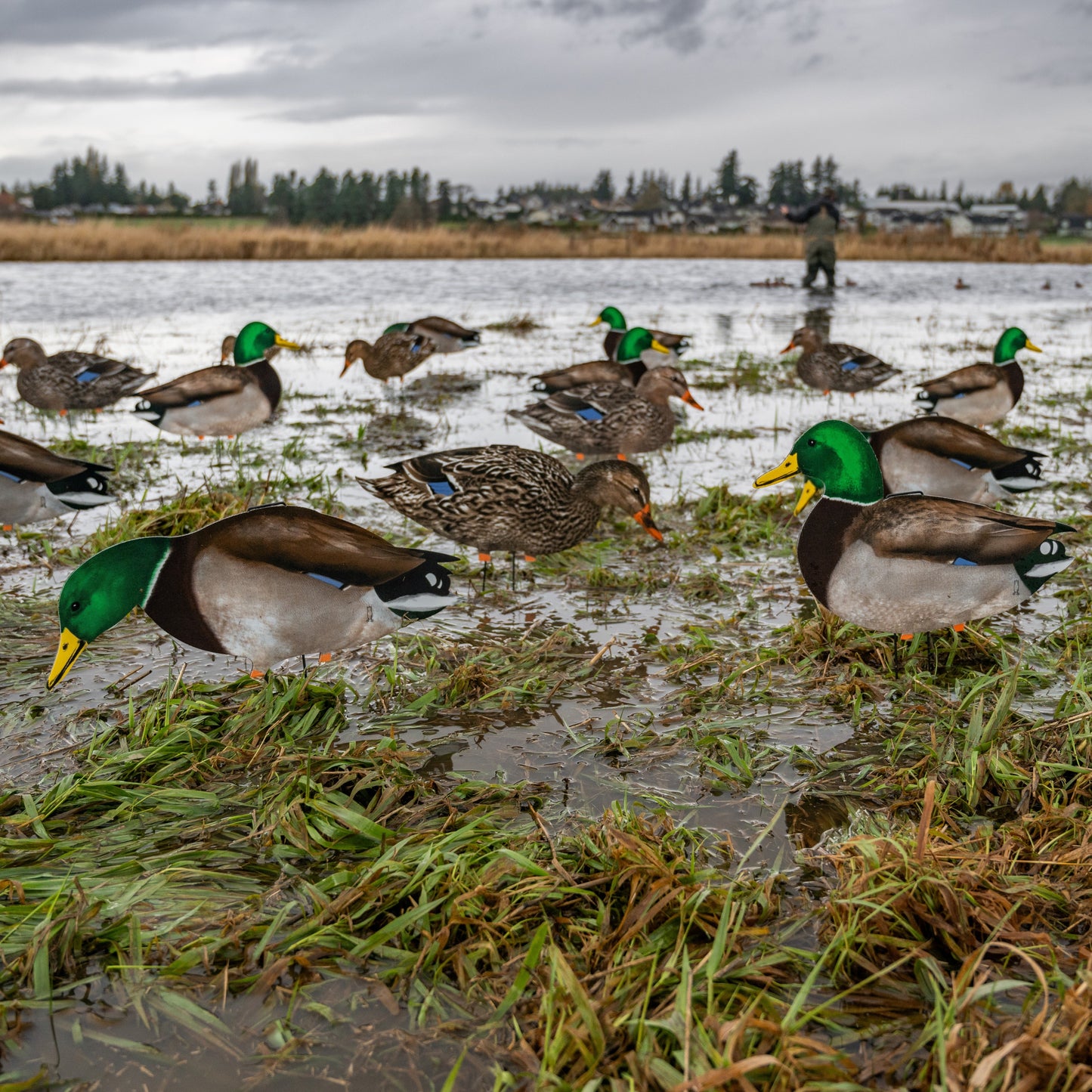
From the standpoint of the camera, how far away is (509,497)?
487 centimetres

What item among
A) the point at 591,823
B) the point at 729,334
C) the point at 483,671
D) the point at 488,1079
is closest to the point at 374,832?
the point at 591,823

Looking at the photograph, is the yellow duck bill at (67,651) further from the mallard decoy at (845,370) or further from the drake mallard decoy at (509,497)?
the mallard decoy at (845,370)

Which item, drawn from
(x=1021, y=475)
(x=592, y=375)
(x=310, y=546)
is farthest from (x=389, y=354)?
(x=310, y=546)

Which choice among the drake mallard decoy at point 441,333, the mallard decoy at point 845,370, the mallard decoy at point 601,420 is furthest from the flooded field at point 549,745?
the drake mallard decoy at point 441,333

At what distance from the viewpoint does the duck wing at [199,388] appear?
23.0 ft

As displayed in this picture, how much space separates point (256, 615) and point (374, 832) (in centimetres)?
95

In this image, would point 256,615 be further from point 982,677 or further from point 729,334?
point 729,334

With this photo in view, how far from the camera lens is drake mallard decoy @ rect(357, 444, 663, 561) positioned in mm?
4883

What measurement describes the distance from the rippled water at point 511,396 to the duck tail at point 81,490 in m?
0.48

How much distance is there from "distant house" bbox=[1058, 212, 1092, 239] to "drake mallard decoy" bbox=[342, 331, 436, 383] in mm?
69016

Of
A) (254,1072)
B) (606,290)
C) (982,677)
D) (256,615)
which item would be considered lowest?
(254,1072)

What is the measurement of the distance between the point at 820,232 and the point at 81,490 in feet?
71.2

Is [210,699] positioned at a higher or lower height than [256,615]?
lower

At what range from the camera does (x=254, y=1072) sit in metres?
1.94
